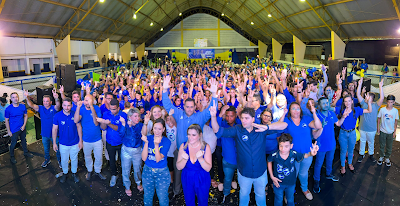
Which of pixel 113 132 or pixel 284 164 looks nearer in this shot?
→ pixel 284 164

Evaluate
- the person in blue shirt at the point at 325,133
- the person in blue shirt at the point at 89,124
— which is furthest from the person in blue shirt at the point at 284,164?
the person in blue shirt at the point at 89,124

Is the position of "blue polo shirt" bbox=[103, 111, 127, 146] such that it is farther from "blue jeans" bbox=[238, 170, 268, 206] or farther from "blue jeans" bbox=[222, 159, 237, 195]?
"blue jeans" bbox=[238, 170, 268, 206]

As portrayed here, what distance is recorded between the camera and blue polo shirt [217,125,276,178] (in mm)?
2943

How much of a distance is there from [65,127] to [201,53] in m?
29.0

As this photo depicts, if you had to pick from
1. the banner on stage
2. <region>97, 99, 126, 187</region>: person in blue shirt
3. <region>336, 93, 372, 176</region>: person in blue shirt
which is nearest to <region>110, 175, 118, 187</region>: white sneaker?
<region>97, 99, 126, 187</region>: person in blue shirt

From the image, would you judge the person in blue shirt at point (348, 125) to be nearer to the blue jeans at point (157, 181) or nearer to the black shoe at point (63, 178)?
the blue jeans at point (157, 181)

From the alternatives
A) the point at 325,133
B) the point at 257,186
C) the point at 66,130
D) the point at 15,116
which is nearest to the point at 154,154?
the point at 257,186

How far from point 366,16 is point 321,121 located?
1408 centimetres

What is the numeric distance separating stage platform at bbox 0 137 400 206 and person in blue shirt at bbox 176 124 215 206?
0.99 metres

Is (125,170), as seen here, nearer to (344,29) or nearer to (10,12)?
(10,12)

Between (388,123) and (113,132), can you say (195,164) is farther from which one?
(388,123)

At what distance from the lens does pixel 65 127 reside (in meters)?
4.11

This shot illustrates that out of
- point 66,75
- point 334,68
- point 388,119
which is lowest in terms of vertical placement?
point 388,119

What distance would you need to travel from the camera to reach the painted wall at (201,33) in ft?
108
